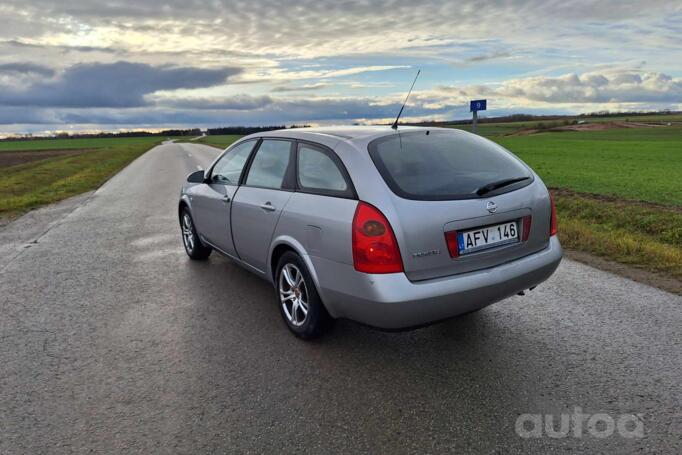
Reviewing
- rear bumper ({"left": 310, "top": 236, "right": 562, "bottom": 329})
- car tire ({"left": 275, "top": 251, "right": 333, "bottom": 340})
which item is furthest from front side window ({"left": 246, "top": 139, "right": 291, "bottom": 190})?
rear bumper ({"left": 310, "top": 236, "right": 562, "bottom": 329})

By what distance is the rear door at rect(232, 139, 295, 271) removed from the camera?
14.0 feet

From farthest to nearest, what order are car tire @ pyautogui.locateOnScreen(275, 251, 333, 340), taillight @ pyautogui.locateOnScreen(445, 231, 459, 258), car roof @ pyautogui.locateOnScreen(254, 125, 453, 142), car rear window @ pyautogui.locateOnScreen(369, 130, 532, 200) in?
car roof @ pyautogui.locateOnScreen(254, 125, 453, 142)
car tire @ pyautogui.locateOnScreen(275, 251, 333, 340)
car rear window @ pyautogui.locateOnScreen(369, 130, 532, 200)
taillight @ pyautogui.locateOnScreen(445, 231, 459, 258)

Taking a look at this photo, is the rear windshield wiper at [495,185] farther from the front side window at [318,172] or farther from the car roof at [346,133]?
the front side window at [318,172]

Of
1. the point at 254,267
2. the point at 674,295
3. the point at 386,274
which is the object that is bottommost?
the point at 674,295

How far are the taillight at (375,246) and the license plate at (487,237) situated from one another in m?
0.47

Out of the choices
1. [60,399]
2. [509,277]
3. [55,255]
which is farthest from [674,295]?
[55,255]

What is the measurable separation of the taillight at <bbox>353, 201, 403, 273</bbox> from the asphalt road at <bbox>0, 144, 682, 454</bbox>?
740 mm

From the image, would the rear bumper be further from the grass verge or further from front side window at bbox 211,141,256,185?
the grass verge

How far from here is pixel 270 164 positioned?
464 cm

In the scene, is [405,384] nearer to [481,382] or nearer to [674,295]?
[481,382]

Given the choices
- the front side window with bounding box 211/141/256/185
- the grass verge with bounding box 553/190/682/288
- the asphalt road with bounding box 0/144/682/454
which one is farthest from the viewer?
the grass verge with bounding box 553/190/682/288

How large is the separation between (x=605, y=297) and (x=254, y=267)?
325 cm

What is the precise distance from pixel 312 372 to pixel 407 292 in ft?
2.86

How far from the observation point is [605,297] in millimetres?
4773
